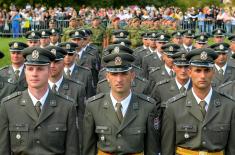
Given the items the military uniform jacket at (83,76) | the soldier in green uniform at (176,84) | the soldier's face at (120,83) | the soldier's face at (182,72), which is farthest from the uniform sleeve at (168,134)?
the military uniform jacket at (83,76)

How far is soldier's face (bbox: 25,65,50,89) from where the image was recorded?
5660 millimetres

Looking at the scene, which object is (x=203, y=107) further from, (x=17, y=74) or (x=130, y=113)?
(x=17, y=74)

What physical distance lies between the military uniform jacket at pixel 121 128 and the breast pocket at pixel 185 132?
30 centimetres

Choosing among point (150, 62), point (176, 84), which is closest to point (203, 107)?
point (176, 84)

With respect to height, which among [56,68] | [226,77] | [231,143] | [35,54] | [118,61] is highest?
[35,54]

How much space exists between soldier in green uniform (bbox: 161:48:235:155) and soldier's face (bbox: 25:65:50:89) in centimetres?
154

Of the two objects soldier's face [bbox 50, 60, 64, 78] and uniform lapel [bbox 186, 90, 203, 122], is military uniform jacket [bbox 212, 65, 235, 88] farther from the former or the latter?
uniform lapel [bbox 186, 90, 203, 122]

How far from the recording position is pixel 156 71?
32.5ft

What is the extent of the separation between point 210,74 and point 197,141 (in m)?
0.80

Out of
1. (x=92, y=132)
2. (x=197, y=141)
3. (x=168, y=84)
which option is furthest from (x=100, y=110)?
(x=168, y=84)

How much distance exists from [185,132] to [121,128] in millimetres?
746

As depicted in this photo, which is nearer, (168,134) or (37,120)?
(37,120)

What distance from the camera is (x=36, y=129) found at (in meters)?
5.76

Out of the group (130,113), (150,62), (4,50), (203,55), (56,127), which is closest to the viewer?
(56,127)
